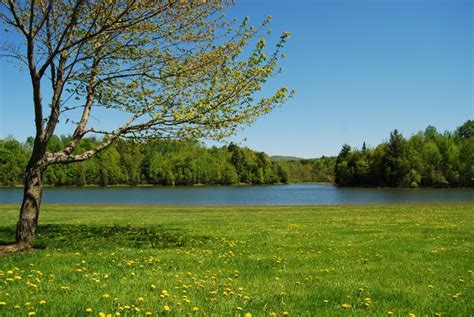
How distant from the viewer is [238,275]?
10172 mm

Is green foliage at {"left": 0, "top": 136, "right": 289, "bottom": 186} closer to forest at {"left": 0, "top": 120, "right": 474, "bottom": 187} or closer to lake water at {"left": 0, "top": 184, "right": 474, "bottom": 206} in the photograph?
forest at {"left": 0, "top": 120, "right": 474, "bottom": 187}

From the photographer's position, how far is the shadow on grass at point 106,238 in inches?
565

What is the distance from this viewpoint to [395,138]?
136375 millimetres

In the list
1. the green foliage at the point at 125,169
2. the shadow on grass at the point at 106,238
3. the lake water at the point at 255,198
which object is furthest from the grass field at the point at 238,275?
the green foliage at the point at 125,169

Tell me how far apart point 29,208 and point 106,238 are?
11.0 feet

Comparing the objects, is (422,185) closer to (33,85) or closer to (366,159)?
(366,159)

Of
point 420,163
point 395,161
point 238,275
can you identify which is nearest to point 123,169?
point 395,161

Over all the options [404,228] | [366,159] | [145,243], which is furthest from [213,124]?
[366,159]

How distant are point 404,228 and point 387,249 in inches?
287

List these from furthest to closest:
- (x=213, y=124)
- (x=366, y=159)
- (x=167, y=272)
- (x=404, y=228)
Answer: (x=366, y=159) < (x=404, y=228) < (x=213, y=124) < (x=167, y=272)

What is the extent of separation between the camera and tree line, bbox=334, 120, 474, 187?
127 m

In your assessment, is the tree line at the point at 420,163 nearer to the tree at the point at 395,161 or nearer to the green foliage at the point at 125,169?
the tree at the point at 395,161

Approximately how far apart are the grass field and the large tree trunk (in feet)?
1.98

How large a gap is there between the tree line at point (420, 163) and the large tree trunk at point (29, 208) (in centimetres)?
12647
